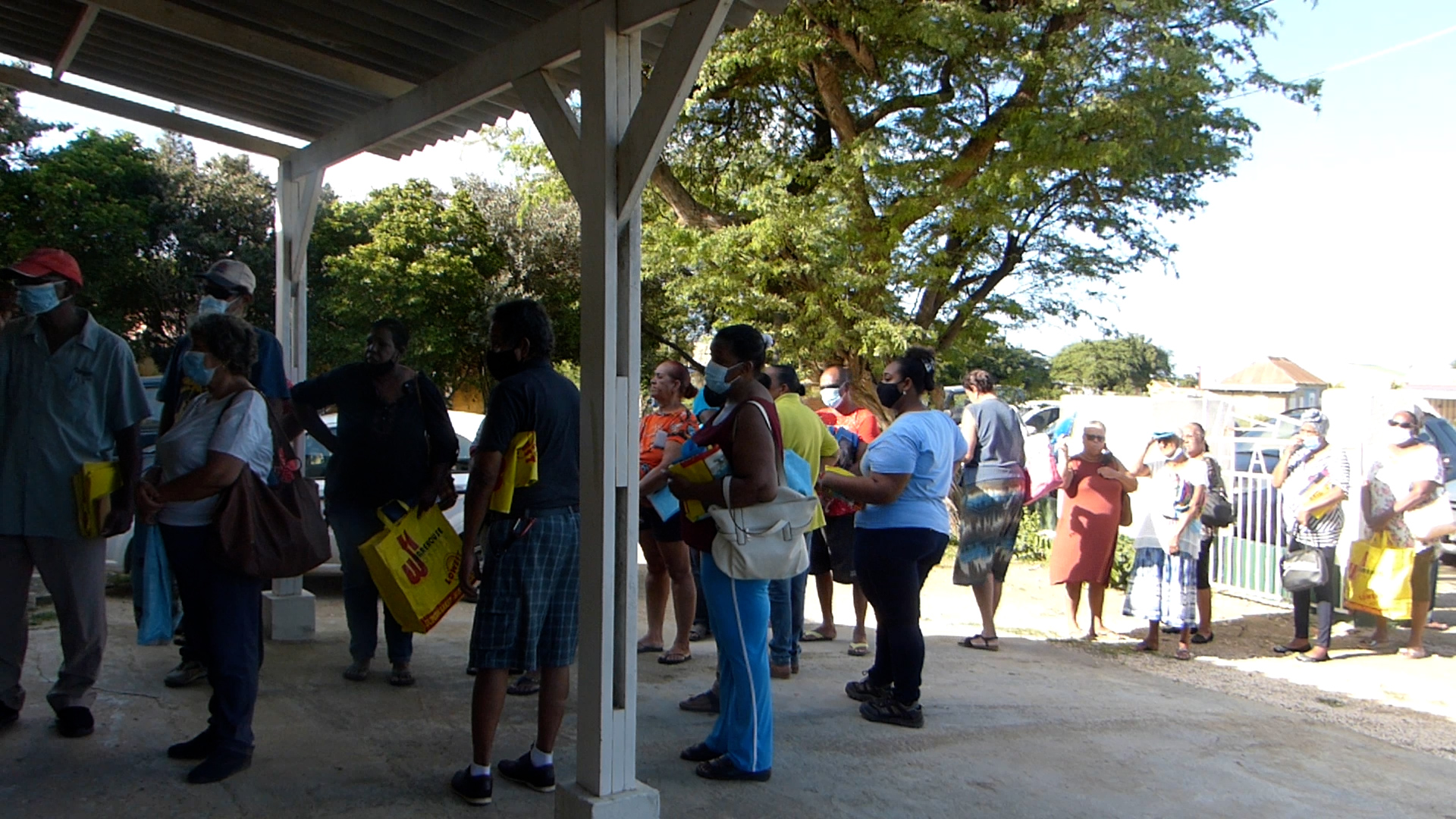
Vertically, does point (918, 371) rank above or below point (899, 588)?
above

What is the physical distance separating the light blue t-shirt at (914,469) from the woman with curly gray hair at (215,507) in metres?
2.59

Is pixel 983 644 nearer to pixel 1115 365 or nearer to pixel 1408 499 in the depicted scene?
pixel 1408 499

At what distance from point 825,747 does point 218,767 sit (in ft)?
7.91

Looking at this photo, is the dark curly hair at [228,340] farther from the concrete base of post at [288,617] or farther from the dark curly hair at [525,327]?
the concrete base of post at [288,617]

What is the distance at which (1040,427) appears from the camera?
25500mm

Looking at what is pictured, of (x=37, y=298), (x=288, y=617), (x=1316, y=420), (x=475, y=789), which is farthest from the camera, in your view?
(x=1316, y=420)

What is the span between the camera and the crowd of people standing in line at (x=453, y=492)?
386 cm

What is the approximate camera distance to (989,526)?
736 centimetres

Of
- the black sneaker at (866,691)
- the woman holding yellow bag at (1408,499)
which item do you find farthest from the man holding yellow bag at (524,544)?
A: the woman holding yellow bag at (1408,499)

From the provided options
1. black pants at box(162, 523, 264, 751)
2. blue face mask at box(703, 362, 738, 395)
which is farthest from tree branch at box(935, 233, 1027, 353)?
black pants at box(162, 523, 264, 751)

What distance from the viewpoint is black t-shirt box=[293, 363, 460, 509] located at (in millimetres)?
5066

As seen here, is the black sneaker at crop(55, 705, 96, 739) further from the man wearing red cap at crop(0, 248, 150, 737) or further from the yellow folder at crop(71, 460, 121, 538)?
the yellow folder at crop(71, 460, 121, 538)

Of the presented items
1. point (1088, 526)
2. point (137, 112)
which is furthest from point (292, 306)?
point (1088, 526)

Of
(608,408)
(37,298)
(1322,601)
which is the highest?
(37,298)
